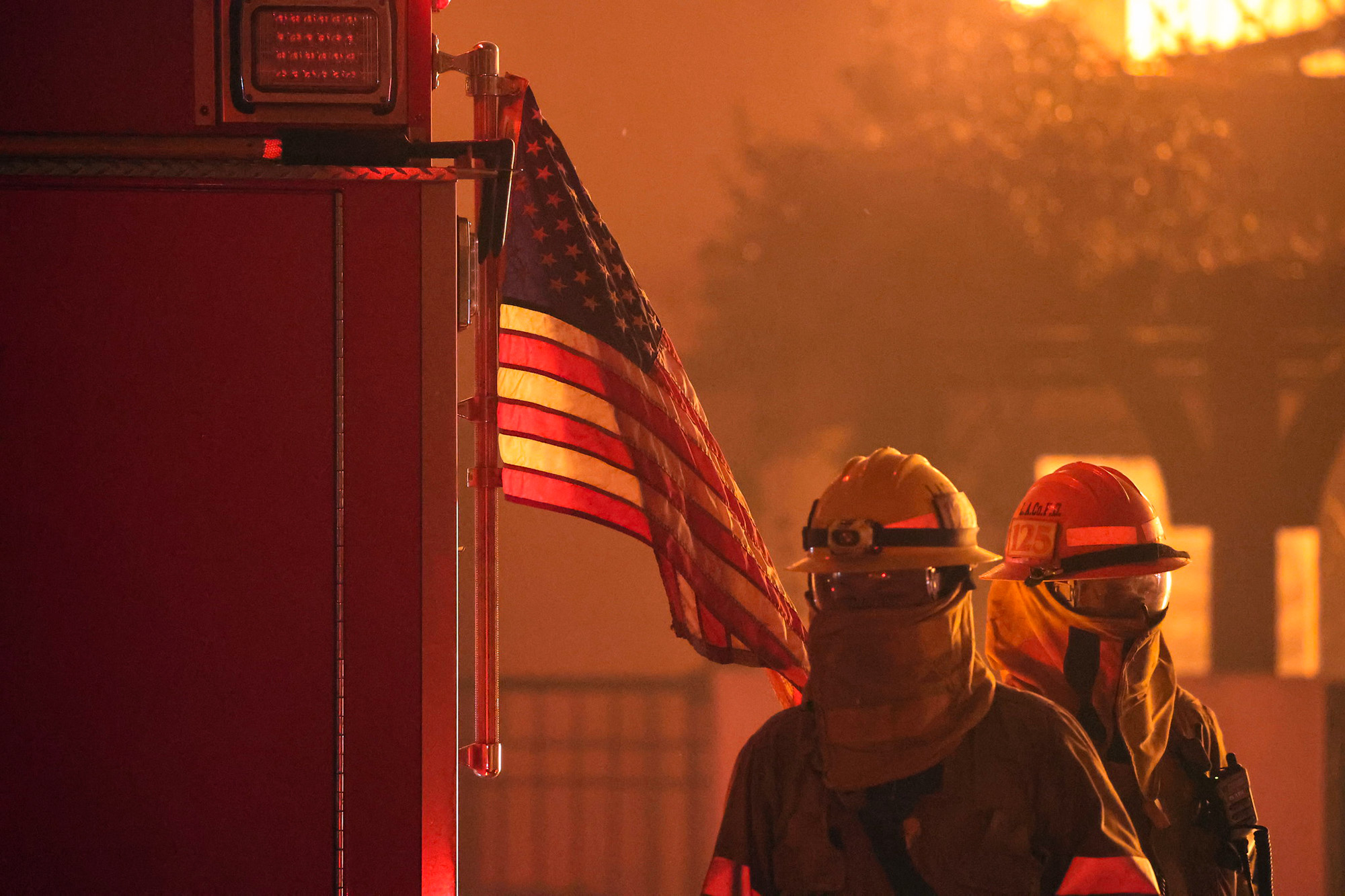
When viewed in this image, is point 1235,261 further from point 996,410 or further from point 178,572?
point 178,572

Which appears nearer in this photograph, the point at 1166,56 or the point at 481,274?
the point at 481,274

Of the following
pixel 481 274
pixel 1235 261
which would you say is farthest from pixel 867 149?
pixel 481 274

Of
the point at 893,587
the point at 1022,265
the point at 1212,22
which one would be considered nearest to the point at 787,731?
the point at 893,587

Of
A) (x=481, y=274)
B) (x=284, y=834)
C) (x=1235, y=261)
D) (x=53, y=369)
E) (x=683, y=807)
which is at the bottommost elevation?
(x=683, y=807)

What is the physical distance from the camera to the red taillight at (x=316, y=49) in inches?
91.7

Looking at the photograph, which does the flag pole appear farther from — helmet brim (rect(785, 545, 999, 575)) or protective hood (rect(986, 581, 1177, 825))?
protective hood (rect(986, 581, 1177, 825))

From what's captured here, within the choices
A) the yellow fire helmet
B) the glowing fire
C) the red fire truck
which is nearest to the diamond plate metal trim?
the red fire truck

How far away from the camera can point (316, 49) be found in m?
2.35

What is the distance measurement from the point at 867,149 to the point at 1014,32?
1.17 m

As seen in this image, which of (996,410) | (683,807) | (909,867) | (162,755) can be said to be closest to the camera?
(909,867)

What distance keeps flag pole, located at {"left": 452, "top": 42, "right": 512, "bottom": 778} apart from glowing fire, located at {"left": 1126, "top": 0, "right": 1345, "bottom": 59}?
6.51 metres

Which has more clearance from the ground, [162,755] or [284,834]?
[162,755]

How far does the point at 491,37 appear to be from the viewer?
7801mm

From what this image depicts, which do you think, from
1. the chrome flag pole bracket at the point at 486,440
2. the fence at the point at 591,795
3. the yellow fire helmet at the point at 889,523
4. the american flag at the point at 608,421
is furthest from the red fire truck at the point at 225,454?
the fence at the point at 591,795
